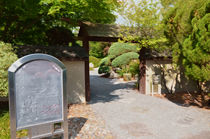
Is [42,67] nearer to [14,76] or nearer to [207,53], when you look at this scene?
[14,76]

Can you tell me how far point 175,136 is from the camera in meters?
4.96

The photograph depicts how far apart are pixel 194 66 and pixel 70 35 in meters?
8.14

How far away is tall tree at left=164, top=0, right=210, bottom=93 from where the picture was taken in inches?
236

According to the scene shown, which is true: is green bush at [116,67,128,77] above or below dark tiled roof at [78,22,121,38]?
below

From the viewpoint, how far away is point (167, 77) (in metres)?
12.1

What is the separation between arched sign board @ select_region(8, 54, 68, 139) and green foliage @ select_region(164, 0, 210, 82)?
5.56 metres

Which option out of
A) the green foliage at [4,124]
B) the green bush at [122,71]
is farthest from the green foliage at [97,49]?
the green foliage at [4,124]

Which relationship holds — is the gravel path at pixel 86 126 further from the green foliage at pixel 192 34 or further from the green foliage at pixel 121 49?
the green foliage at pixel 121 49

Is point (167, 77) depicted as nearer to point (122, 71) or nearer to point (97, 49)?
point (122, 71)

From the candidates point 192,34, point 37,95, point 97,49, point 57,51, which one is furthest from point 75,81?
point 97,49

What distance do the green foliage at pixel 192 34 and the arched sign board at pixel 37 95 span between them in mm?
5565

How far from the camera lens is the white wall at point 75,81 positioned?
889cm

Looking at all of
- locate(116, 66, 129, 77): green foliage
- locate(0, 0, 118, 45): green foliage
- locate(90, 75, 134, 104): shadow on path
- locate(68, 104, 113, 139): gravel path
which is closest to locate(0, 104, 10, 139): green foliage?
locate(68, 104, 113, 139): gravel path

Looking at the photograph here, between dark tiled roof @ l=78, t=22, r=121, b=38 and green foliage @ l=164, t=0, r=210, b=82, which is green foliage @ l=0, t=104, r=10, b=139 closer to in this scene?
dark tiled roof @ l=78, t=22, r=121, b=38
